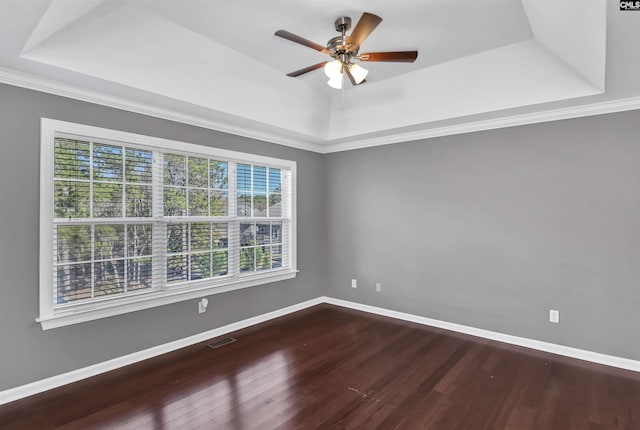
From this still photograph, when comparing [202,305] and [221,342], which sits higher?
[202,305]

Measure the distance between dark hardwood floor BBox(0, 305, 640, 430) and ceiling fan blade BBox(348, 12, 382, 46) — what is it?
2.69 m

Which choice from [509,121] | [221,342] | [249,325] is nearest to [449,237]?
[509,121]

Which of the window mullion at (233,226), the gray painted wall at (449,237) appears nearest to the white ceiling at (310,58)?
the gray painted wall at (449,237)

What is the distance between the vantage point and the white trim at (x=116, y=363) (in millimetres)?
2507

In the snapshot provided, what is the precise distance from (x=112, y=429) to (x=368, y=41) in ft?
11.8

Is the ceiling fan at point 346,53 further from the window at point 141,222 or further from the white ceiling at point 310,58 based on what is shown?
the window at point 141,222

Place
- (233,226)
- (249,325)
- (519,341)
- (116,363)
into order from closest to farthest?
(116,363), (519,341), (233,226), (249,325)

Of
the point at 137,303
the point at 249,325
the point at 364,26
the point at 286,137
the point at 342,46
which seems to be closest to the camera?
the point at 364,26

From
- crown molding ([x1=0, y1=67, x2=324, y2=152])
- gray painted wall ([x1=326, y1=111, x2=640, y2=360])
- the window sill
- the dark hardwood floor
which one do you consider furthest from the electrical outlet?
gray painted wall ([x1=326, y1=111, x2=640, y2=360])

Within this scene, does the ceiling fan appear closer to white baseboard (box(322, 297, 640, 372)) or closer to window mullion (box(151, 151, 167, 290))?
window mullion (box(151, 151, 167, 290))

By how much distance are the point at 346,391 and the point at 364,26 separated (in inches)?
108

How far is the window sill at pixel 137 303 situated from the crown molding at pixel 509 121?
96.6 inches

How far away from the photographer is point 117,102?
9.86ft

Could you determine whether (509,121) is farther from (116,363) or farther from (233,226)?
(116,363)
